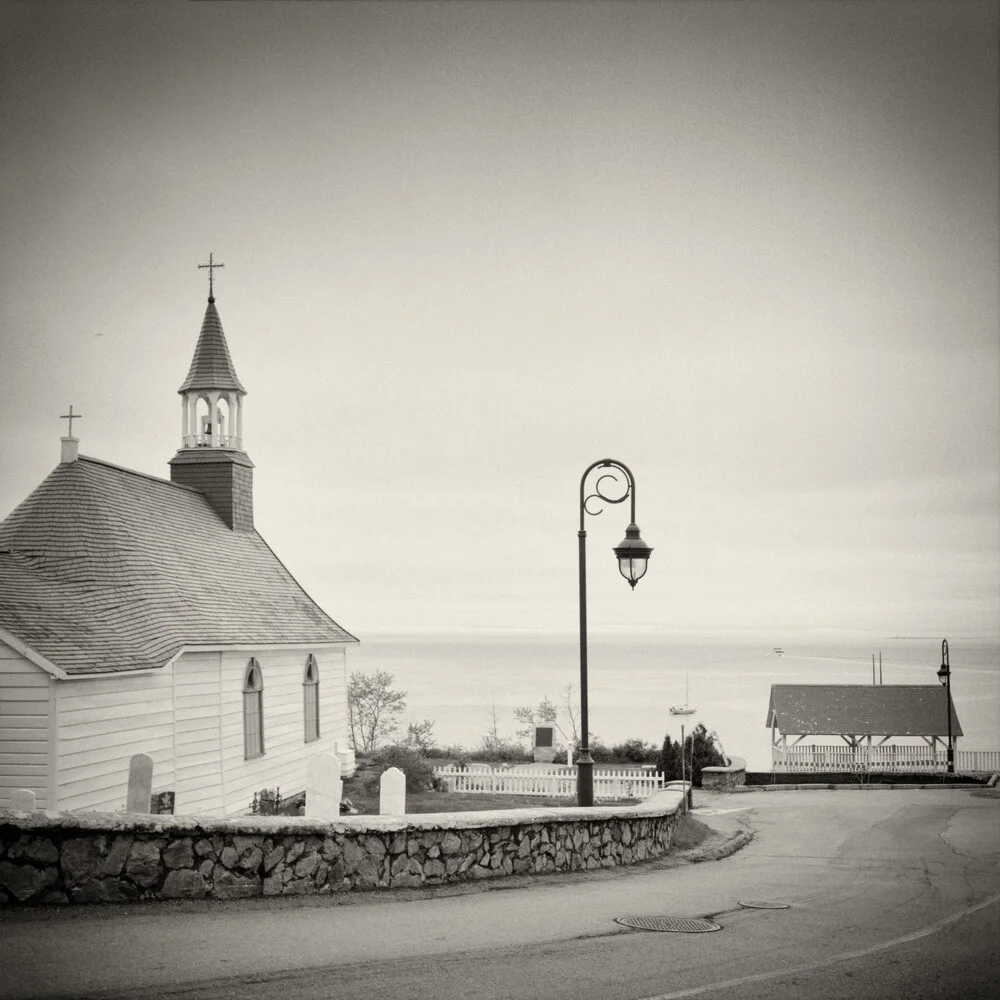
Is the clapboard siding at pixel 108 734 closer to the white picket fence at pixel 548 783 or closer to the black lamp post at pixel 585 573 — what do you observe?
the black lamp post at pixel 585 573

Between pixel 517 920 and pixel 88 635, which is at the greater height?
pixel 88 635

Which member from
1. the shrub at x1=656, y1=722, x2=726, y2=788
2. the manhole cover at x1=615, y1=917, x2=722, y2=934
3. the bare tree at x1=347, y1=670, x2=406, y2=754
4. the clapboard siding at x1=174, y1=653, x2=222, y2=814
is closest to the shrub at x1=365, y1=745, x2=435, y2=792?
the shrub at x1=656, y1=722, x2=726, y2=788

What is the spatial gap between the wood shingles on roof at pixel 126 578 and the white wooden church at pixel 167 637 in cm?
4

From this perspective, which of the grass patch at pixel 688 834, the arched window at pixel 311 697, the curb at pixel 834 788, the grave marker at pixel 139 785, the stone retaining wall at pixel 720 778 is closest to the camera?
the grave marker at pixel 139 785

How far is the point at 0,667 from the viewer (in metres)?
15.2

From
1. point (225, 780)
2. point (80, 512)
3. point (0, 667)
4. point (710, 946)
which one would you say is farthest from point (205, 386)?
point (710, 946)

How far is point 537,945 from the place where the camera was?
27.0 feet

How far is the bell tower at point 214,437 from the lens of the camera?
28.0m

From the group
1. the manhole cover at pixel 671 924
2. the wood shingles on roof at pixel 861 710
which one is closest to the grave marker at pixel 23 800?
the manhole cover at pixel 671 924

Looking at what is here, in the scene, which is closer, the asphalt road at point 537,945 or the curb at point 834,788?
the asphalt road at point 537,945

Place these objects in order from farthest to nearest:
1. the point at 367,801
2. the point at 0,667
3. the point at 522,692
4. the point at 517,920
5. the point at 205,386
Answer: the point at 522,692
the point at 205,386
the point at 367,801
the point at 0,667
the point at 517,920

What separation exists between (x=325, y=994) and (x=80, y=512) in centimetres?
1574

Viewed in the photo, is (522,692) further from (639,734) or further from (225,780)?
(225,780)

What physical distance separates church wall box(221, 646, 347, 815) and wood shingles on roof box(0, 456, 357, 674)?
586 millimetres
